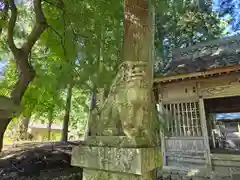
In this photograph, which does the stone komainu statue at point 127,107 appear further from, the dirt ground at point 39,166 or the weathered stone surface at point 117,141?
the dirt ground at point 39,166

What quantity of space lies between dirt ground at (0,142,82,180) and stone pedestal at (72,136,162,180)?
3041mm

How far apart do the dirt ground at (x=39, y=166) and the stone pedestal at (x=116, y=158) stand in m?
3.04

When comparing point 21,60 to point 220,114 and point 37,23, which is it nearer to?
point 37,23

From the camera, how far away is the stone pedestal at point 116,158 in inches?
52.0

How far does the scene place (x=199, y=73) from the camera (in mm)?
4941

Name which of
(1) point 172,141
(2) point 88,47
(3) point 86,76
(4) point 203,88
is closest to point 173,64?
(4) point 203,88

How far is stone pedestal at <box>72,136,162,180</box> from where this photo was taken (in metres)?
1.32

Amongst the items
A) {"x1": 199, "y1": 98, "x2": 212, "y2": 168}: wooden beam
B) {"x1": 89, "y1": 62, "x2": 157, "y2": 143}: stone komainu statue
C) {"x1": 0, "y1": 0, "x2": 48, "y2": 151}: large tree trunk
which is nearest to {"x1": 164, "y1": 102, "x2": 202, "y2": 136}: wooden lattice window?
{"x1": 199, "y1": 98, "x2": 212, "y2": 168}: wooden beam

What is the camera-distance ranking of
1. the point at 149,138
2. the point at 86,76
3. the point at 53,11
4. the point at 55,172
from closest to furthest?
the point at 149,138, the point at 86,76, the point at 55,172, the point at 53,11

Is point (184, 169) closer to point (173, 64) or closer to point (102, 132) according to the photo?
point (173, 64)

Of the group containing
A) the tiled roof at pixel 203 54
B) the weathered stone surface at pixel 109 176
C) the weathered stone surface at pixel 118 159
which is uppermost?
the tiled roof at pixel 203 54

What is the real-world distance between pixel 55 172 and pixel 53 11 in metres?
4.54

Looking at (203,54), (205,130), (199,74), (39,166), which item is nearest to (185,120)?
(205,130)

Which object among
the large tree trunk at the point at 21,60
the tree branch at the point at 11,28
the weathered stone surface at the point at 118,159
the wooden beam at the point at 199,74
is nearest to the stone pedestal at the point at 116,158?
the weathered stone surface at the point at 118,159
